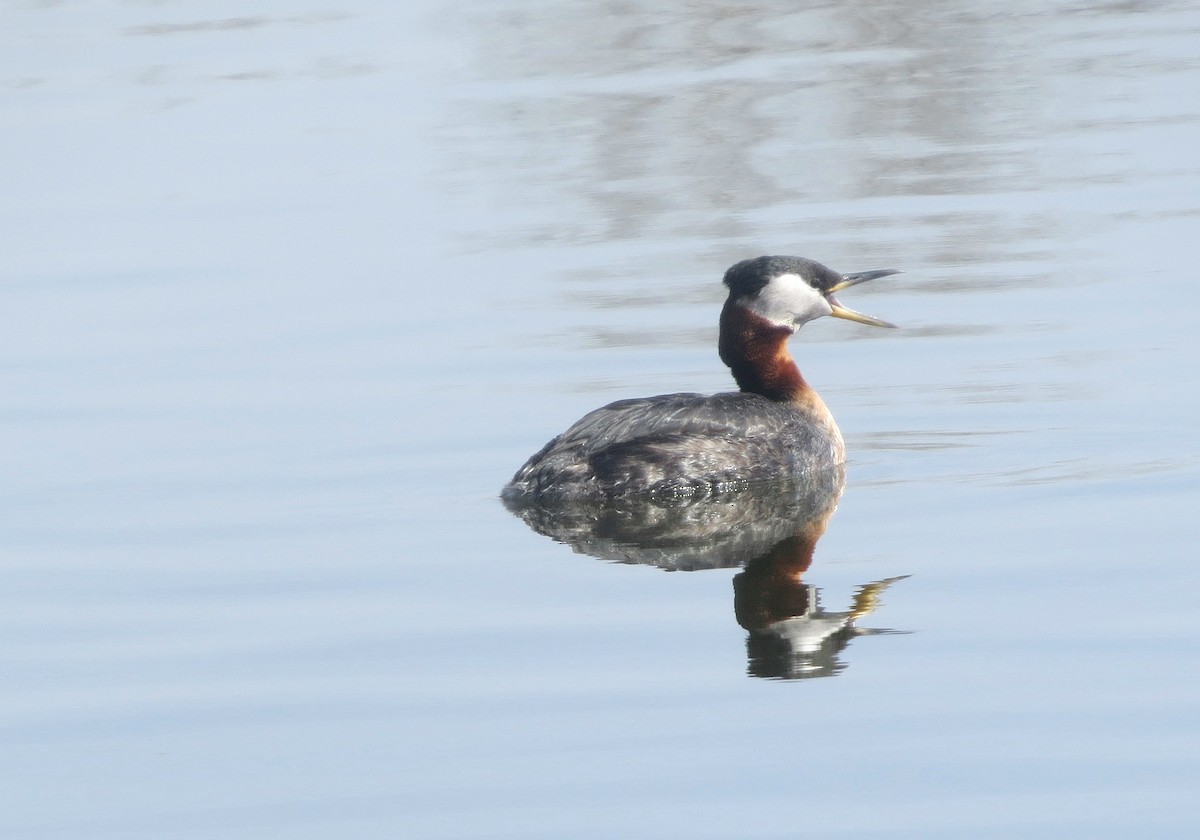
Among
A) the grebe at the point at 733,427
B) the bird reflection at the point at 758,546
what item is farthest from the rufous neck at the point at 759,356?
the bird reflection at the point at 758,546

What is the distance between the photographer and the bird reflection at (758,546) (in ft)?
23.1

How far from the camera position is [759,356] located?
10336 millimetres

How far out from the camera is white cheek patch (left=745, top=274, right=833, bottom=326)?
402 inches

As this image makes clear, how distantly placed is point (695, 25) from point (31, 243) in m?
10.9

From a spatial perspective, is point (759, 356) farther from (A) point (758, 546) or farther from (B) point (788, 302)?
(A) point (758, 546)

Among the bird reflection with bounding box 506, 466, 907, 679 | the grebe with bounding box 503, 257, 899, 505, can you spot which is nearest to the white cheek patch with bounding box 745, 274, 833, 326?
the grebe with bounding box 503, 257, 899, 505

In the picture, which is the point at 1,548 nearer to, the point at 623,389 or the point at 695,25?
the point at 623,389

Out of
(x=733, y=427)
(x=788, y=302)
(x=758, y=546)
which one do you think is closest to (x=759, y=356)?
(x=788, y=302)

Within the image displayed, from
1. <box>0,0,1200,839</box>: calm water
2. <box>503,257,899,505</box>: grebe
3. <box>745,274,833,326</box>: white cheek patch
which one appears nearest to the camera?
<box>0,0,1200,839</box>: calm water

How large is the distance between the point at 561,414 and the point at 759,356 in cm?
103

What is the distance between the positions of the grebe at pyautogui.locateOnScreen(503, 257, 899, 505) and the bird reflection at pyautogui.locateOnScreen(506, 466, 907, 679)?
81 millimetres

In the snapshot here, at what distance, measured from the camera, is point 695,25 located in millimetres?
24422

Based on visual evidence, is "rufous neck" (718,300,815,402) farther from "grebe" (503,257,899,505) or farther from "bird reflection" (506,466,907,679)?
"bird reflection" (506,466,907,679)

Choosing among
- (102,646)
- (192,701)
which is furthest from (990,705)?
(102,646)
